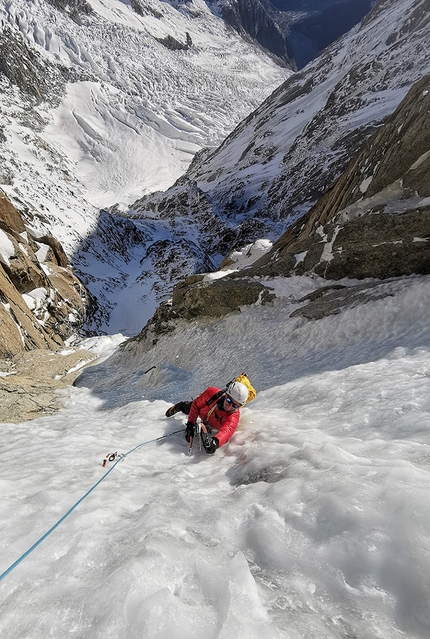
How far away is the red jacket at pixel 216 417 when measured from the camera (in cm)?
492

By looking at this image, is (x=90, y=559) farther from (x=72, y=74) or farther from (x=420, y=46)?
(x=72, y=74)

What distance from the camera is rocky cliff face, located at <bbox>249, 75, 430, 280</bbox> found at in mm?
9461

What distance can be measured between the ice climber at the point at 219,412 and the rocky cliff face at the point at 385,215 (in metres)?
6.69

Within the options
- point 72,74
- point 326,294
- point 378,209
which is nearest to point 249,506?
point 326,294

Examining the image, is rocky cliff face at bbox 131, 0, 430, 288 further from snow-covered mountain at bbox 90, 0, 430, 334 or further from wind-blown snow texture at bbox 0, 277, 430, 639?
wind-blown snow texture at bbox 0, 277, 430, 639

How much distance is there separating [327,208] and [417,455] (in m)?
14.9

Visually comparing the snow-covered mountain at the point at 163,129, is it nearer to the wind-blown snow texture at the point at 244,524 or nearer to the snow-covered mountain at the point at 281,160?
the snow-covered mountain at the point at 281,160

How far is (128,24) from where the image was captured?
429ft

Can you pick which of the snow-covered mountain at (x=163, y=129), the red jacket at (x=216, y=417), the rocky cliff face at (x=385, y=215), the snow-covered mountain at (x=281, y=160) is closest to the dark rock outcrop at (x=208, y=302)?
the rocky cliff face at (x=385, y=215)

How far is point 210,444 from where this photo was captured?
15.3 feet

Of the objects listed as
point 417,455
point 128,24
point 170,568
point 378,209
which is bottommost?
point 417,455

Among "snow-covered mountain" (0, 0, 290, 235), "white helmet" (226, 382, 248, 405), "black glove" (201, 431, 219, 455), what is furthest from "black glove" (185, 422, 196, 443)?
"snow-covered mountain" (0, 0, 290, 235)

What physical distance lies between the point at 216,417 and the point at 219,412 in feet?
0.30

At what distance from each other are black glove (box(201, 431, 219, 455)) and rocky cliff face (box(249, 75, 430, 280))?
7.39 metres
